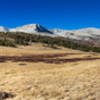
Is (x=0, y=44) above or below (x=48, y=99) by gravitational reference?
above

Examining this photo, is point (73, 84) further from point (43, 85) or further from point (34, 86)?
point (34, 86)

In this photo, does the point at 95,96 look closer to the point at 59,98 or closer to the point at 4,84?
the point at 59,98

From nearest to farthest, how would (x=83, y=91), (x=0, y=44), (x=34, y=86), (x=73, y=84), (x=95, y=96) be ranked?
(x=95, y=96) < (x=83, y=91) < (x=34, y=86) < (x=73, y=84) < (x=0, y=44)

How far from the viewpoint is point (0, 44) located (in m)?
64.4

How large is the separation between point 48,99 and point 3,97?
3.17m

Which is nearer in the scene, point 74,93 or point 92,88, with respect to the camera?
point 74,93

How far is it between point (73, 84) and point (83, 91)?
6.48 ft

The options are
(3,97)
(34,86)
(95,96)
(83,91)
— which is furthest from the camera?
(34,86)

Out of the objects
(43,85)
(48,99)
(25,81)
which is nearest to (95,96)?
(48,99)

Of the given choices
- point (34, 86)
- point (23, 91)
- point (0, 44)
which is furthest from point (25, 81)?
point (0, 44)

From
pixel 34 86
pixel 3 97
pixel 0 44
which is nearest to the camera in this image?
pixel 3 97

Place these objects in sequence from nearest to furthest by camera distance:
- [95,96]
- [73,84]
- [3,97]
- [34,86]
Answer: [3,97], [95,96], [34,86], [73,84]

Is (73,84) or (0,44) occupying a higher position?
(0,44)

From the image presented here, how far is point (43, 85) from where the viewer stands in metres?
13.5
